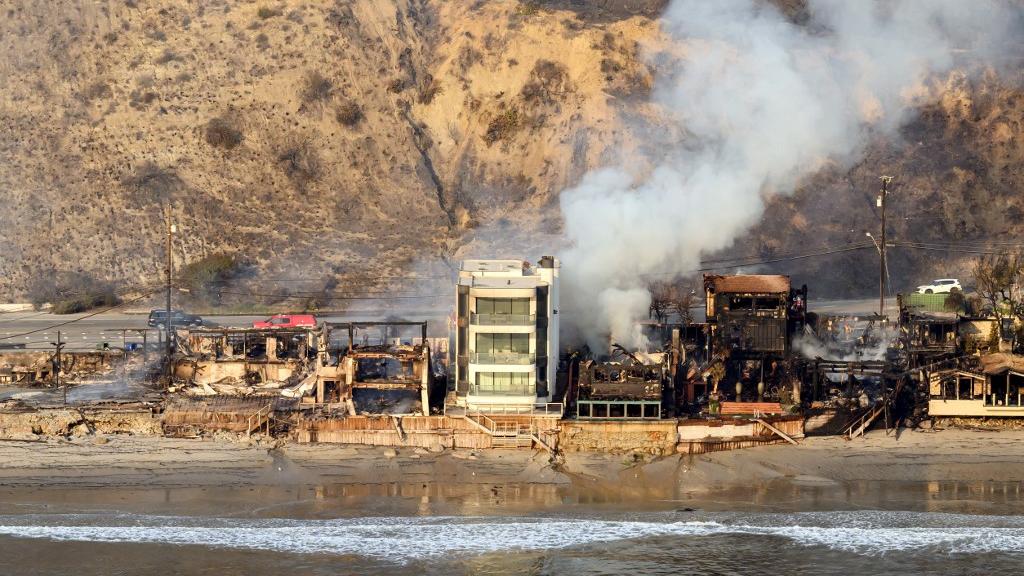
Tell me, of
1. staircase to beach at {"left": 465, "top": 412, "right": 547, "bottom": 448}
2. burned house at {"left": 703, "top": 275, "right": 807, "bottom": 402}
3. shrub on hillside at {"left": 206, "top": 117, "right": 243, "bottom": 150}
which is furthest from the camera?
shrub on hillside at {"left": 206, "top": 117, "right": 243, "bottom": 150}

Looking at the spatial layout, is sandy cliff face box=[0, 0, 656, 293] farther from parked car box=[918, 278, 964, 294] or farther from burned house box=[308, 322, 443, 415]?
burned house box=[308, 322, 443, 415]

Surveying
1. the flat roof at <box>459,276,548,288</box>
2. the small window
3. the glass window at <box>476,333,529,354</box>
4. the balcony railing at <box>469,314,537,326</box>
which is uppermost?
the flat roof at <box>459,276,548,288</box>

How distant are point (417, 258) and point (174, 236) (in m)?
18.3

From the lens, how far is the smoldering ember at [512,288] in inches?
2073

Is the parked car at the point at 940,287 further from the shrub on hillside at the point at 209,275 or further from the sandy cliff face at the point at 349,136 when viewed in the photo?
the shrub on hillside at the point at 209,275

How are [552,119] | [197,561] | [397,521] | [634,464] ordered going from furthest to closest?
[552,119] → [634,464] → [397,521] → [197,561]

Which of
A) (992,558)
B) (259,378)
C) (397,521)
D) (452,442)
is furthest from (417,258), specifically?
(992,558)

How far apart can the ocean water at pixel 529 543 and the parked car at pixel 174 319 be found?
1251 inches

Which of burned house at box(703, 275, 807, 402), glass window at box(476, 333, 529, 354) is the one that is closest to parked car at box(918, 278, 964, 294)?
burned house at box(703, 275, 807, 402)

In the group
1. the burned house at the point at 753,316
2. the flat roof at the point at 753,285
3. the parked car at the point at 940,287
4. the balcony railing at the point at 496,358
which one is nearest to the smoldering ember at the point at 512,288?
the balcony railing at the point at 496,358

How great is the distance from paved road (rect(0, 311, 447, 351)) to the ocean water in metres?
26.1

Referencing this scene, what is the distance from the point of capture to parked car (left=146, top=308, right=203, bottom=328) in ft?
275

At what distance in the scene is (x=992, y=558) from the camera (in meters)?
48.2

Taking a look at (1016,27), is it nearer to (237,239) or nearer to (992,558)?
(237,239)
